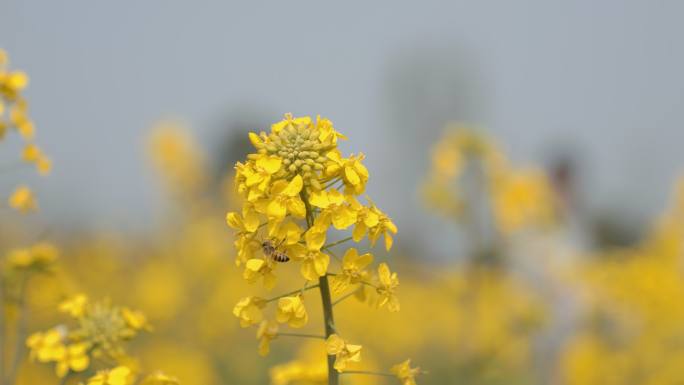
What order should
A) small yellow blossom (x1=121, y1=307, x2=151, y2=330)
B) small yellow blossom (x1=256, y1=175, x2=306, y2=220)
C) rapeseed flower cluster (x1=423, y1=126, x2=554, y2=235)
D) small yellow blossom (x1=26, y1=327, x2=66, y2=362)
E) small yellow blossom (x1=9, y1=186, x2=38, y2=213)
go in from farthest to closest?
rapeseed flower cluster (x1=423, y1=126, x2=554, y2=235) < small yellow blossom (x1=9, y1=186, x2=38, y2=213) < small yellow blossom (x1=121, y1=307, x2=151, y2=330) < small yellow blossom (x1=26, y1=327, x2=66, y2=362) < small yellow blossom (x1=256, y1=175, x2=306, y2=220)

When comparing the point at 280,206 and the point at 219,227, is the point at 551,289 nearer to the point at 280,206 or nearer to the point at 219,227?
the point at 219,227


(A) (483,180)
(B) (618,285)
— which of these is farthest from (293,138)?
(B) (618,285)

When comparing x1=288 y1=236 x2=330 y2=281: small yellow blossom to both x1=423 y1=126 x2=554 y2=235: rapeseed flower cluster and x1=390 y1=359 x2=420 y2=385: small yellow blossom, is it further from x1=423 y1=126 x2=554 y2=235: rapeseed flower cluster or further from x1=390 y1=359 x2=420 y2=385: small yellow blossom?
x1=423 y1=126 x2=554 y2=235: rapeseed flower cluster

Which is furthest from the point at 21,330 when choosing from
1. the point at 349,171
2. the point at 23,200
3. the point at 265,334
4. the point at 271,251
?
the point at 349,171

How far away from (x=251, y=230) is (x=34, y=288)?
72.6 inches

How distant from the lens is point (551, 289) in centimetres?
971

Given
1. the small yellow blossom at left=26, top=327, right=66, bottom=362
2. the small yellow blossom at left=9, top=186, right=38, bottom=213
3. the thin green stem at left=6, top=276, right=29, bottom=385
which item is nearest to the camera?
the small yellow blossom at left=26, top=327, right=66, bottom=362

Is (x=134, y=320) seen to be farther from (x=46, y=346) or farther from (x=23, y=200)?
(x=23, y=200)

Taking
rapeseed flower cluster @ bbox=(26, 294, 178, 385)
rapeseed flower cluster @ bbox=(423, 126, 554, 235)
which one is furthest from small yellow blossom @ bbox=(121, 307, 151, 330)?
rapeseed flower cluster @ bbox=(423, 126, 554, 235)

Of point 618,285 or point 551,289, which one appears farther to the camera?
point 551,289

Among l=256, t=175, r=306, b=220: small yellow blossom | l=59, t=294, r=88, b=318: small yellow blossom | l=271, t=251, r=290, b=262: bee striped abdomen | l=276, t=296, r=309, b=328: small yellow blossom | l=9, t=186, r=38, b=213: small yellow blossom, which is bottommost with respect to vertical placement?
l=276, t=296, r=309, b=328: small yellow blossom

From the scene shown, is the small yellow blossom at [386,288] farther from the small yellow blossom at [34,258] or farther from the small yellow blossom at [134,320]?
the small yellow blossom at [34,258]

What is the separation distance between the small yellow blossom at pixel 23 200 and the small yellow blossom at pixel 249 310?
1.36 metres

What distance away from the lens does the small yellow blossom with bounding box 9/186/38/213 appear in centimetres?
319
